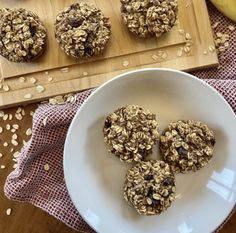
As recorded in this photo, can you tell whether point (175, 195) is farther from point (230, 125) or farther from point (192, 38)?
point (192, 38)

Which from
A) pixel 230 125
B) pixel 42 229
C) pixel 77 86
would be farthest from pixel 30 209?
pixel 230 125

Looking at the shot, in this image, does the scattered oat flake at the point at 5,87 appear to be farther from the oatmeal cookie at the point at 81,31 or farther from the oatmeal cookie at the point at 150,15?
the oatmeal cookie at the point at 150,15

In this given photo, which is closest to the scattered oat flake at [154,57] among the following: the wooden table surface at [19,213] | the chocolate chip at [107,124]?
the chocolate chip at [107,124]

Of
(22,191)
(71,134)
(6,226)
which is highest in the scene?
(71,134)

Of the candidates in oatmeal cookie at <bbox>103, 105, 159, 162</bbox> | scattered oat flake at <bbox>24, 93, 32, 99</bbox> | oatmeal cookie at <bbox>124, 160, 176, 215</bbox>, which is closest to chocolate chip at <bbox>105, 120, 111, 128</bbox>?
oatmeal cookie at <bbox>103, 105, 159, 162</bbox>

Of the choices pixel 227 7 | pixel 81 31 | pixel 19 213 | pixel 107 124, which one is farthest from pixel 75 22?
pixel 19 213

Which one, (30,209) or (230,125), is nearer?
(230,125)

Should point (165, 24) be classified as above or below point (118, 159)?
above

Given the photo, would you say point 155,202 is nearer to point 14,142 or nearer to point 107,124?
point 107,124
